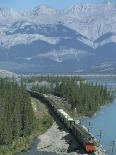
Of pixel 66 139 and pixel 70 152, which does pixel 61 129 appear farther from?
pixel 70 152

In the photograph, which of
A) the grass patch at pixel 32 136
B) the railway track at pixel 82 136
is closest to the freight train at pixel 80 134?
the railway track at pixel 82 136

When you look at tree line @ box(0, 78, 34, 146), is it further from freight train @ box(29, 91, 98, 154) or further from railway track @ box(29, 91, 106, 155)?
railway track @ box(29, 91, 106, 155)

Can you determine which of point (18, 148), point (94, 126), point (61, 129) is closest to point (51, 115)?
point (94, 126)

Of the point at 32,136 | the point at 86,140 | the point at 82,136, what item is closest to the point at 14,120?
the point at 32,136

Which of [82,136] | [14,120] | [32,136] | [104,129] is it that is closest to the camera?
[82,136]

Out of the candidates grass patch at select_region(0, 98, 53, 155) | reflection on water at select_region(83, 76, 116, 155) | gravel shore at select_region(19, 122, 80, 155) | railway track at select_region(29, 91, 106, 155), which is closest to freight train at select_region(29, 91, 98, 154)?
railway track at select_region(29, 91, 106, 155)

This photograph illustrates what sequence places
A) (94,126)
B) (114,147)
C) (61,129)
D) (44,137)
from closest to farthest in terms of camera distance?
(114,147), (44,137), (61,129), (94,126)

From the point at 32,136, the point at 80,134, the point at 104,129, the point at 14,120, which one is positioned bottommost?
the point at 104,129

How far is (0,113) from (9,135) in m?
19.9

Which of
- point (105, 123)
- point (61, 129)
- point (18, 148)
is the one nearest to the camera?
point (18, 148)

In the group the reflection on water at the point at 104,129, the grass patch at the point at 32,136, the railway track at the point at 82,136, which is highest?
the railway track at the point at 82,136

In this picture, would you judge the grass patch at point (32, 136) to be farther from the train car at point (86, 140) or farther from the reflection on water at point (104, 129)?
the reflection on water at point (104, 129)

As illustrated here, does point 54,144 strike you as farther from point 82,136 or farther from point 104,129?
point 104,129

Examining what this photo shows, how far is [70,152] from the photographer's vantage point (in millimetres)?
115625
